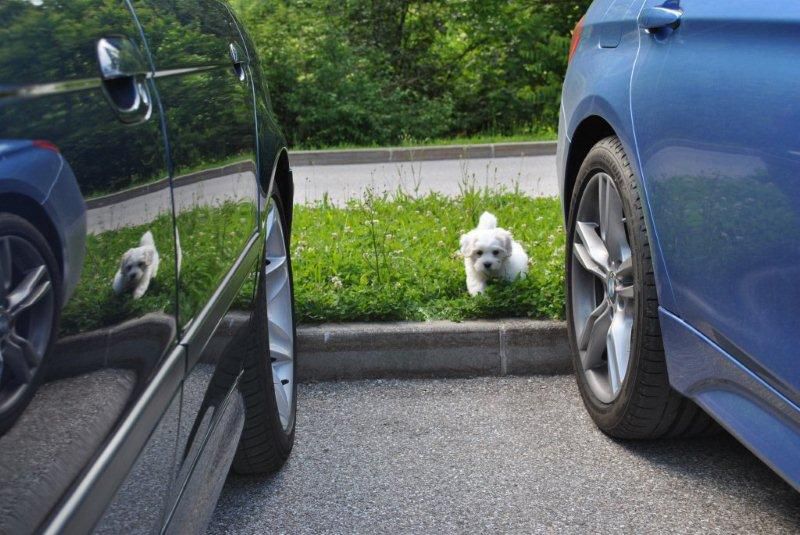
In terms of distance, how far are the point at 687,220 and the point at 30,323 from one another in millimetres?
1936

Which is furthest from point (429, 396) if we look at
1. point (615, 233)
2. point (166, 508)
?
point (166, 508)

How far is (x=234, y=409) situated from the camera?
270cm

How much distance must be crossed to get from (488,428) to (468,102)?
12776mm

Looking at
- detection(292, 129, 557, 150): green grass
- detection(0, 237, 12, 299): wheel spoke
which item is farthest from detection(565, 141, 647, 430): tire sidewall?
detection(292, 129, 557, 150): green grass

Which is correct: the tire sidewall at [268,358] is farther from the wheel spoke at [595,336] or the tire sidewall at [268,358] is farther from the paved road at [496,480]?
the wheel spoke at [595,336]

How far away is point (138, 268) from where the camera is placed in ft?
5.73

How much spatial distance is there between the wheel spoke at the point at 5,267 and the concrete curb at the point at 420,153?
37.6 ft

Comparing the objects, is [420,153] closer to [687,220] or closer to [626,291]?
[626,291]

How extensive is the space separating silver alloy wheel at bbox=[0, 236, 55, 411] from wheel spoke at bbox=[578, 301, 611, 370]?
2664 mm

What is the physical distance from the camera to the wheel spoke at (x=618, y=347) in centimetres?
353

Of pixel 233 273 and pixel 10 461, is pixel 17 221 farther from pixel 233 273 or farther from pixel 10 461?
pixel 233 273

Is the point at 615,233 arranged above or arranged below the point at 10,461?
below

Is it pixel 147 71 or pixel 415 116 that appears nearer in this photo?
pixel 147 71

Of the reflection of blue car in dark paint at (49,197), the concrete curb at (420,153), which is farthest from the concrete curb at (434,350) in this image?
the concrete curb at (420,153)
